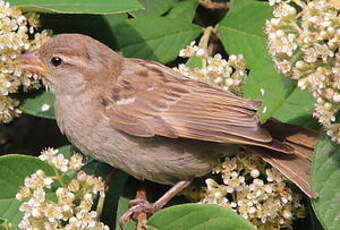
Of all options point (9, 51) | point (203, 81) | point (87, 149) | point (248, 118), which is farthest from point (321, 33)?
point (9, 51)

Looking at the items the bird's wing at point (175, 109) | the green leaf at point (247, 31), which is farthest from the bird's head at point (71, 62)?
the green leaf at point (247, 31)

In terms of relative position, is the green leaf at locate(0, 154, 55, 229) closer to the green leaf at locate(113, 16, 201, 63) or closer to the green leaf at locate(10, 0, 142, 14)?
the green leaf at locate(10, 0, 142, 14)

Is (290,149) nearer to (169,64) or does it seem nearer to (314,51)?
(314,51)

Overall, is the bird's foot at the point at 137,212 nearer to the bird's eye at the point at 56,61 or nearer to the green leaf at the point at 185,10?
the bird's eye at the point at 56,61

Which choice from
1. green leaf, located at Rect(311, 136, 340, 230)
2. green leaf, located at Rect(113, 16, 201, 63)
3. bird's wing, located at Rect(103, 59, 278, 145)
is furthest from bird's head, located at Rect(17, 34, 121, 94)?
green leaf, located at Rect(311, 136, 340, 230)

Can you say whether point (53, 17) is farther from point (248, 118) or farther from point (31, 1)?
point (248, 118)
